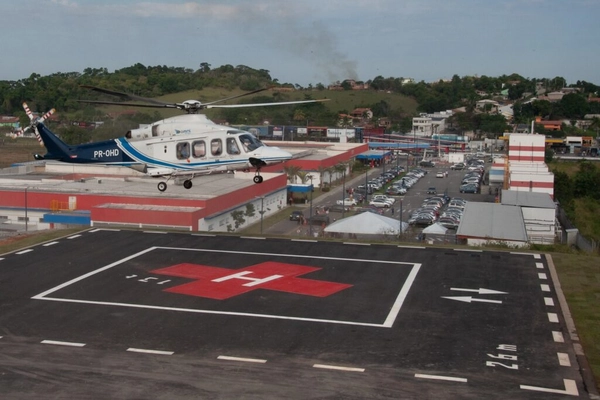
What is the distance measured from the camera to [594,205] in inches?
2210

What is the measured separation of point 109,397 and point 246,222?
31654 mm

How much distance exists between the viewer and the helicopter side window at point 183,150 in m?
23.2

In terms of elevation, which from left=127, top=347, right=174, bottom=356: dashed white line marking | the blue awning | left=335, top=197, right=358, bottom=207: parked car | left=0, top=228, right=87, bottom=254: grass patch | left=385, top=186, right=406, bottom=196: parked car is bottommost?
left=335, top=197, right=358, bottom=207: parked car

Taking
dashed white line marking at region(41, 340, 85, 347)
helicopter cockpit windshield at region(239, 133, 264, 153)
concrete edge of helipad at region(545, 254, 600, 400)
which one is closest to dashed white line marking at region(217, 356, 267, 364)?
dashed white line marking at region(41, 340, 85, 347)

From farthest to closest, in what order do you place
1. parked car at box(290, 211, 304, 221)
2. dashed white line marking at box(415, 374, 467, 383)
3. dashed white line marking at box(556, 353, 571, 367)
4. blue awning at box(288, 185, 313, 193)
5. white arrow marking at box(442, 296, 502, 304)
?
blue awning at box(288, 185, 313, 193) → parked car at box(290, 211, 304, 221) → white arrow marking at box(442, 296, 502, 304) → dashed white line marking at box(556, 353, 571, 367) → dashed white line marking at box(415, 374, 467, 383)

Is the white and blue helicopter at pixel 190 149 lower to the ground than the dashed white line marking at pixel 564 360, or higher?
higher

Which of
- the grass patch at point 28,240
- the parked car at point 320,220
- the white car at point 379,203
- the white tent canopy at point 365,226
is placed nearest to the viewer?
the grass patch at point 28,240

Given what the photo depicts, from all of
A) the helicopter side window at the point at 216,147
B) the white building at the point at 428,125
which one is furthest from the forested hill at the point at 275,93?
the helicopter side window at the point at 216,147

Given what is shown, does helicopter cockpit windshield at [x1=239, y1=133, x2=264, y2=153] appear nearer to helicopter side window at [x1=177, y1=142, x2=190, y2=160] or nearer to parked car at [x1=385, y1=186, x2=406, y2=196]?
helicopter side window at [x1=177, y1=142, x2=190, y2=160]

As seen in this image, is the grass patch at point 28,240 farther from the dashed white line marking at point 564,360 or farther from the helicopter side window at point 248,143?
the dashed white line marking at point 564,360

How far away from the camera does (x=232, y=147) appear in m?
23.1

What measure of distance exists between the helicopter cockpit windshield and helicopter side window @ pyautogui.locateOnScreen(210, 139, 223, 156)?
71 cm

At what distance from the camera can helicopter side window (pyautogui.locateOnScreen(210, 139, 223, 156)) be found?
75.7ft

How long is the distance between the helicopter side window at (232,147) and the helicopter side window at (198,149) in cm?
81
